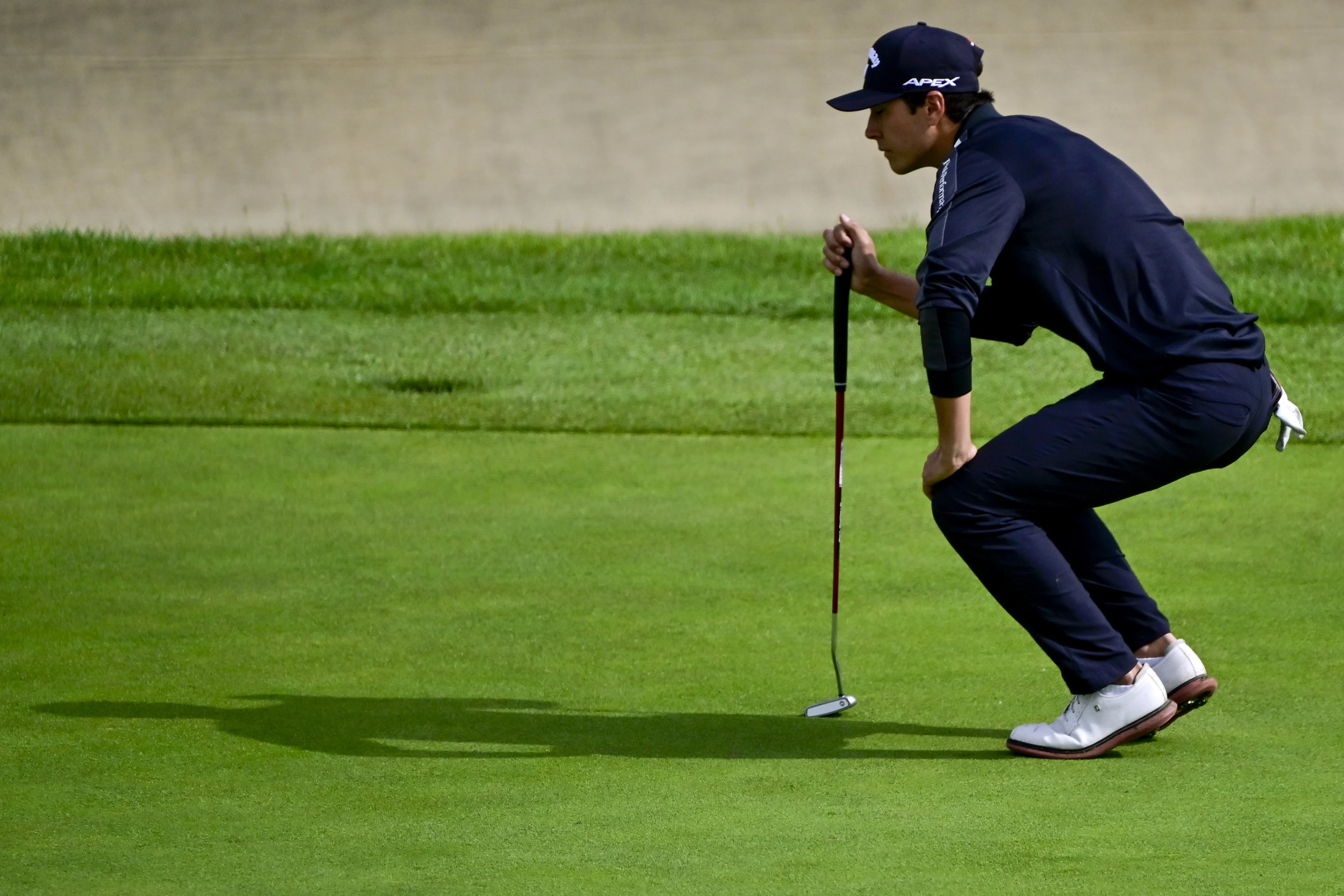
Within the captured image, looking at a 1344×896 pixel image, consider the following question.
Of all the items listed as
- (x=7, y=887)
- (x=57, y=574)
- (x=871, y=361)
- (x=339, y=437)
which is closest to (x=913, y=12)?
(x=871, y=361)

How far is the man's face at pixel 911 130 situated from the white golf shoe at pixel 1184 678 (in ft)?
3.83

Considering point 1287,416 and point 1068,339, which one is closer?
point 1068,339

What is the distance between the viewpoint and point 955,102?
372cm

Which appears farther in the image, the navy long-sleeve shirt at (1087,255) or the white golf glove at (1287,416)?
the white golf glove at (1287,416)

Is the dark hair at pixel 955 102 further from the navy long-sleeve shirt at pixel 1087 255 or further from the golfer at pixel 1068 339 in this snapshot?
the navy long-sleeve shirt at pixel 1087 255

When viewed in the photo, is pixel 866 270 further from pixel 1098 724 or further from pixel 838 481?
pixel 1098 724

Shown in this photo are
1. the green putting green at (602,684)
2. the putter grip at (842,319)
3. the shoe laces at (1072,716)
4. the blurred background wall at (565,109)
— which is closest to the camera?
the green putting green at (602,684)

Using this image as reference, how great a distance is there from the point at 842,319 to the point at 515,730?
1209 mm

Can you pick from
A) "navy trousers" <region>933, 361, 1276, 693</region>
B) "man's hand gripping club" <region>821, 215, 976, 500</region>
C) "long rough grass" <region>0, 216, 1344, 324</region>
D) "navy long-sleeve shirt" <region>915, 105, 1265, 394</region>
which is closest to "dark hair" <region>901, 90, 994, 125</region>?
"navy long-sleeve shirt" <region>915, 105, 1265, 394</region>

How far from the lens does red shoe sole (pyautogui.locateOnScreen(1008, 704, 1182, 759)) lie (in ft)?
11.8

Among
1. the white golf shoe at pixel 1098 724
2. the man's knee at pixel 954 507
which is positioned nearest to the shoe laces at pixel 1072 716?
the white golf shoe at pixel 1098 724

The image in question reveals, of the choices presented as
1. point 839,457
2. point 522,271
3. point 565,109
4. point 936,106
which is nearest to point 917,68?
point 936,106

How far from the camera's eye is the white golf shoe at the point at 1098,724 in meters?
3.61

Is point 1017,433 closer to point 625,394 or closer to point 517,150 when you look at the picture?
point 625,394
